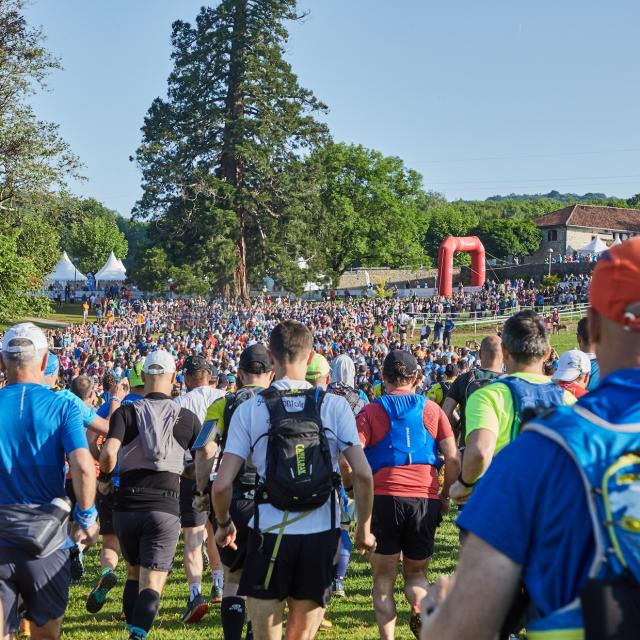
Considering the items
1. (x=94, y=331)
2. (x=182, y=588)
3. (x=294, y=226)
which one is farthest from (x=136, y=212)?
(x=182, y=588)

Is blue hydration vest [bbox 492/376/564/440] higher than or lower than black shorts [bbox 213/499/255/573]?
higher

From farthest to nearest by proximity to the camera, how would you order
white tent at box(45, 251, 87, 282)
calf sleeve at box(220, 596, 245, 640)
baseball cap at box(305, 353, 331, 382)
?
white tent at box(45, 251, 87, 282)
baseball cap at box(305, 353, 331, 382)
calf sleeve at box(220, 596, 245, 640)

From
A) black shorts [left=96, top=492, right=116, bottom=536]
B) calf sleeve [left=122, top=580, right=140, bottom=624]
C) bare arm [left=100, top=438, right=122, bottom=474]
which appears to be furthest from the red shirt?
black shorts [left=96, top=492, right=116, bottom=536]

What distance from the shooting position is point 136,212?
51875mm

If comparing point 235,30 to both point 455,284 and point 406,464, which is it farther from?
point 406,464

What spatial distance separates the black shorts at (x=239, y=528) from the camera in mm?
4777

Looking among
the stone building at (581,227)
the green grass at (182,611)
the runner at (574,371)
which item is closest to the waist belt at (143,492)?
the green grass at (182,611)

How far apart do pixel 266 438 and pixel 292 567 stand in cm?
64

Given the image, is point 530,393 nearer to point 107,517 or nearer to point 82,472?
point 82,472

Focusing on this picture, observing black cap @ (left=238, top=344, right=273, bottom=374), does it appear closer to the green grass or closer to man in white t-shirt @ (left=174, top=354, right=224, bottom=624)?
man in white t-shirt @ (left=174, top=354, right=224, bottom=624)

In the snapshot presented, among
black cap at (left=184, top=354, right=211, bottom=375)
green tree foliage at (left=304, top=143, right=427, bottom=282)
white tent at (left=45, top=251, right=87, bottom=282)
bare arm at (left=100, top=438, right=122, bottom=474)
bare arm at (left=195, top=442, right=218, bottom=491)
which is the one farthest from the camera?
green tree foliage at (left=304, top=143, right=427, bottom=282)

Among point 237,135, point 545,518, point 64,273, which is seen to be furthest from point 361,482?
point 64,273

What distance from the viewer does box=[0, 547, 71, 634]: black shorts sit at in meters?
4.01

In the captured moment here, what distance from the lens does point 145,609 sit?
5383 mm
